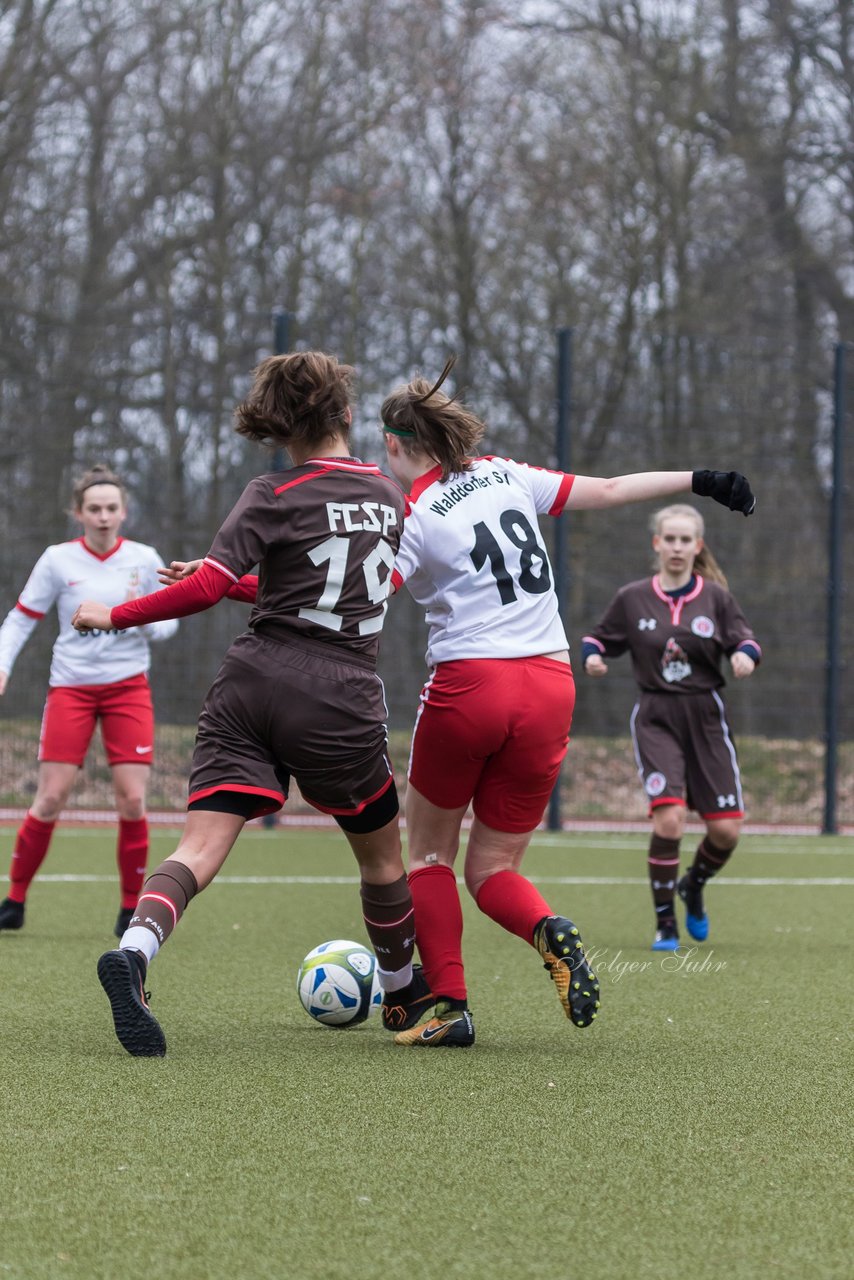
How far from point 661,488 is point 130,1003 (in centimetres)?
201

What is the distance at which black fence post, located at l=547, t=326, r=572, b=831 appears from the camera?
11875 millimetres

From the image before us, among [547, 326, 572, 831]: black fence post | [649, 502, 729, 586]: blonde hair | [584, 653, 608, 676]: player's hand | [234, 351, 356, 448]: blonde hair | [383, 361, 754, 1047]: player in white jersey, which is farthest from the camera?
[547, 326, 572, 831]: black fence post

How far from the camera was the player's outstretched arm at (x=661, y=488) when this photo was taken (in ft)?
14.1

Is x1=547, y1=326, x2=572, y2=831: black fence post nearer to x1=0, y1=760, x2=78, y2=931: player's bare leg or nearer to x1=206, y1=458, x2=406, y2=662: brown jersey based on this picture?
x1=0, y1=760, x2=78, y2=931: player's bare leg

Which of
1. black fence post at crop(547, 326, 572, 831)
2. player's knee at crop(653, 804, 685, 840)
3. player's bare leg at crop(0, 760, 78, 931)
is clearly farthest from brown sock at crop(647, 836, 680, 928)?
black fence post at crop(547, 326, 572, 831)

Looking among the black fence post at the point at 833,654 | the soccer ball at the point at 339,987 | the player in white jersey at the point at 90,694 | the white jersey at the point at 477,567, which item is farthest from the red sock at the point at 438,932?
the black fence post at the point at 833,654

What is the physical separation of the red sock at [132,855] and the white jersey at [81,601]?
0.64 meters

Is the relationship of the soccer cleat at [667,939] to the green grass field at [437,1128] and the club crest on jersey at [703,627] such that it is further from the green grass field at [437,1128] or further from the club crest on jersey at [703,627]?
the club crest on jersey at [703,627]

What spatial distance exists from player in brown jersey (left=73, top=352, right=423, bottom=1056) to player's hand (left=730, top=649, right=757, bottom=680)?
2.55m

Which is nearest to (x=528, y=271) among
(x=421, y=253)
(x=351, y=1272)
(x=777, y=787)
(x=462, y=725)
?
(x=421, y=253)

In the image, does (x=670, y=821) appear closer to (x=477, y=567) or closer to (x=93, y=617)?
(x=477, y=567)

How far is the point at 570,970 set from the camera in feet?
13.5

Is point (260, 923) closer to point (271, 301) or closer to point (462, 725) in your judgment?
point (462, 725)

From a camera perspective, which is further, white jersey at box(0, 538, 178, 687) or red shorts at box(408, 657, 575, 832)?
white jersey at box(0, 538, 178, 687)
